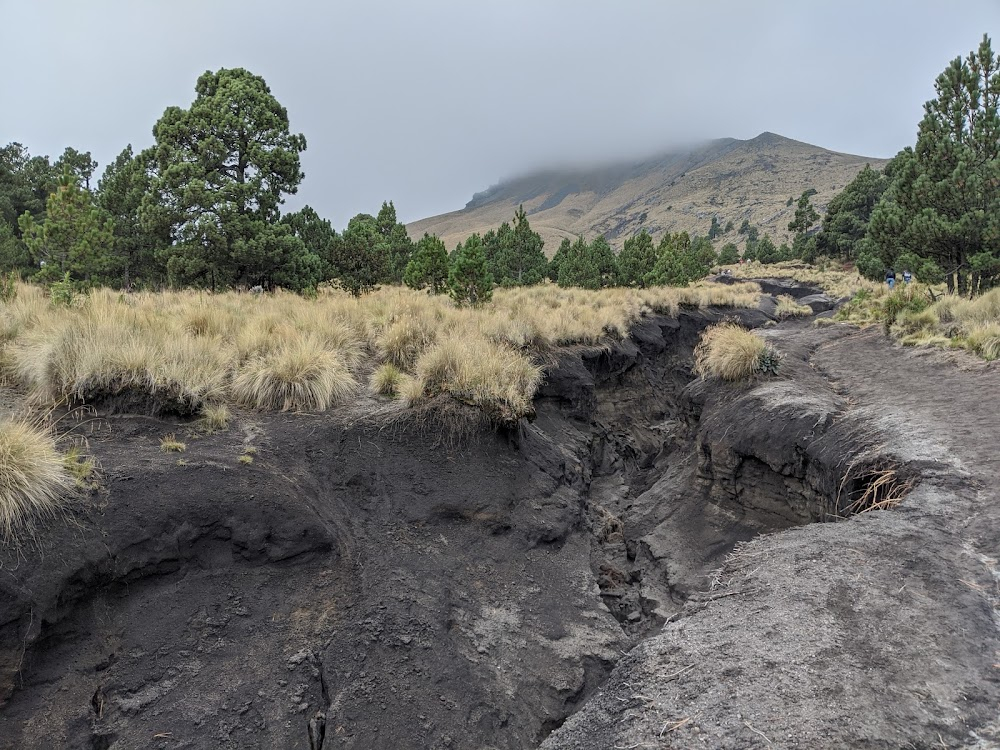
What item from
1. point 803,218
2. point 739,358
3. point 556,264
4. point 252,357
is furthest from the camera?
point 803,218

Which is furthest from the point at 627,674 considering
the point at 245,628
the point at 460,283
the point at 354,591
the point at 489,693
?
the point at 460,283

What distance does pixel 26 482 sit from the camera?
4629 mm

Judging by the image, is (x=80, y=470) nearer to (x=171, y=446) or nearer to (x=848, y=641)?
(x=171, y=446)

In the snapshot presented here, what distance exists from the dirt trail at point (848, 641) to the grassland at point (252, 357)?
4.58m

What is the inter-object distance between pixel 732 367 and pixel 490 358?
7010 mm

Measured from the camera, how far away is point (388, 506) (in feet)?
24.3

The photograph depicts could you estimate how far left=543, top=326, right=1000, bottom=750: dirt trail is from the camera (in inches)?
135

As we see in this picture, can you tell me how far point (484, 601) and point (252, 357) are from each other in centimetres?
520

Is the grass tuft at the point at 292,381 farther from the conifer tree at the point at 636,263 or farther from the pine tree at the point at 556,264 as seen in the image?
the pine tree at the point at 556,264

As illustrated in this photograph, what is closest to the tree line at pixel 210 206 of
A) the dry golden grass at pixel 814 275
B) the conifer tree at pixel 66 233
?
the conifer tree at pixel 66 233

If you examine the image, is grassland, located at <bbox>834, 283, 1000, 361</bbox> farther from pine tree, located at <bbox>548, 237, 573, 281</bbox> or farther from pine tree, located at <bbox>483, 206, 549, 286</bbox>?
pine tree, located at <bbox>548, 237, 573, 281</bbox>

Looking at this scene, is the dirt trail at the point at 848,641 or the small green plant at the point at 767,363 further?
the small green plant at the point at 767,363

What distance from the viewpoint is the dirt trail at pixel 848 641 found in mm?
3424

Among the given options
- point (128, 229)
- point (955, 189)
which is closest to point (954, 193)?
point (955, 189)
